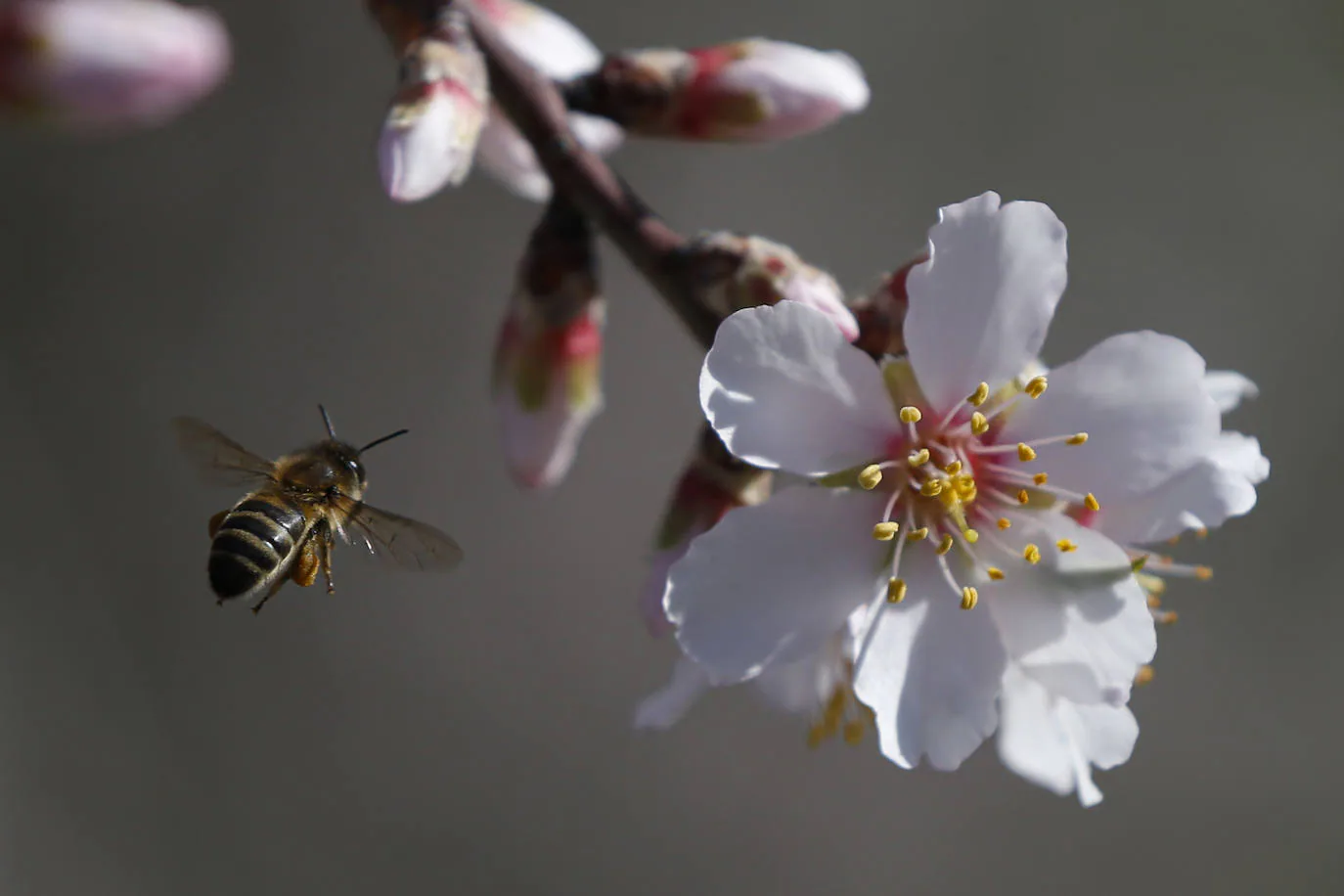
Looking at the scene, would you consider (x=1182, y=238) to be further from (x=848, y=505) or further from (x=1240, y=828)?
(x=848, y=505)

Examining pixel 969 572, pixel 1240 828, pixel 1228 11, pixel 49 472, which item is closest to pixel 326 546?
pixel 969 572

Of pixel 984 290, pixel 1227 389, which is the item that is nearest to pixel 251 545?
pixel 984 290

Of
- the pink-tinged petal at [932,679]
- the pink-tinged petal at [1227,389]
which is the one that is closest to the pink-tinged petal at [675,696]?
the pink-tinged petal at [932,679]

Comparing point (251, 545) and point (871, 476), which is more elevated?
point (871, 476)

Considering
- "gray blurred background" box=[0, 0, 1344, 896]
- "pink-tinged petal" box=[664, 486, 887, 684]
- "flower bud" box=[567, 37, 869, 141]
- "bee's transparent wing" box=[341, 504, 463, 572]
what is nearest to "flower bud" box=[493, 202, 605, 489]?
"flower bud" box=[567, 37, 869, 141]

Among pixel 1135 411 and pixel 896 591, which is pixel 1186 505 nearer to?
pixel 1135 411

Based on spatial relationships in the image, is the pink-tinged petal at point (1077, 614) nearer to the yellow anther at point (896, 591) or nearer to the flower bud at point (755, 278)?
the yellow anther at point (896, 591)

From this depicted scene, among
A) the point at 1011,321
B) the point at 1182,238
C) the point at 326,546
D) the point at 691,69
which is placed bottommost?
the point at 326,546
